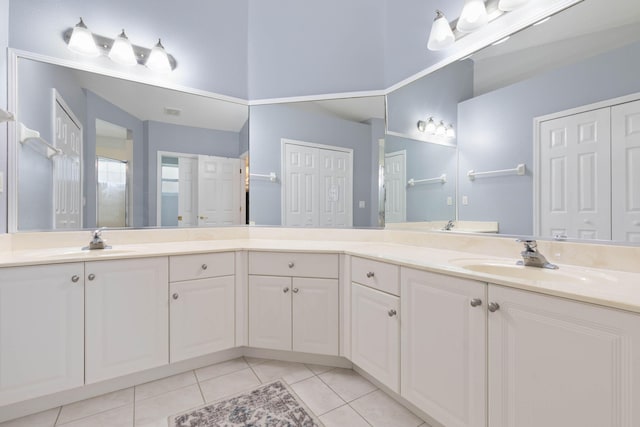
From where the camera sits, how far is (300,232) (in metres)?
2.42

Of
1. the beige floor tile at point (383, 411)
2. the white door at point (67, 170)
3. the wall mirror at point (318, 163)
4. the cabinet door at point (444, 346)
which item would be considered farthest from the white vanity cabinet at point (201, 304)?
the cabinet door at point (444, 346)

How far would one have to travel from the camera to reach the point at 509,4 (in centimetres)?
151

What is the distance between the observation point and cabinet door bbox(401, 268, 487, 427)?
3.69ft

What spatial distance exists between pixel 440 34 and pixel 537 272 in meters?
1.49

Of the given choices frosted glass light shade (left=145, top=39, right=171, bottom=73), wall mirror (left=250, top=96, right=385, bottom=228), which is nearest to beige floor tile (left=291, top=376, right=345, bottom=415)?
wall mirror (left=250, top=96, right=385, bottom=228)

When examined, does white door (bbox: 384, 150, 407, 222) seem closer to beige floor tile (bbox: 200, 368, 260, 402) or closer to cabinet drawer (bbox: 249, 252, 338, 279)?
cabinet drawer (bbox: 249, 252, 338, 279)

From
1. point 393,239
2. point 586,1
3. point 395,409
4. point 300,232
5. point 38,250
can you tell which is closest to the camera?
point 586,1

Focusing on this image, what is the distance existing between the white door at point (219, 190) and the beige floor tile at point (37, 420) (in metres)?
1.34

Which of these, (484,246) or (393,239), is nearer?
(484,246)

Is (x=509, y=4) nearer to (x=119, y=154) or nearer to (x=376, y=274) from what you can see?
(x=376, y=274)

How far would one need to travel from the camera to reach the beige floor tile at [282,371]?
1.84 meters

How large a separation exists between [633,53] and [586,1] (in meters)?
0.34

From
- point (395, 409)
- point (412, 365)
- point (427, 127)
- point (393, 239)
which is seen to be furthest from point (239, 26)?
point (395, 409)

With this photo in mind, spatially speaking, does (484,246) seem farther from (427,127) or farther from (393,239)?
(427,127)
